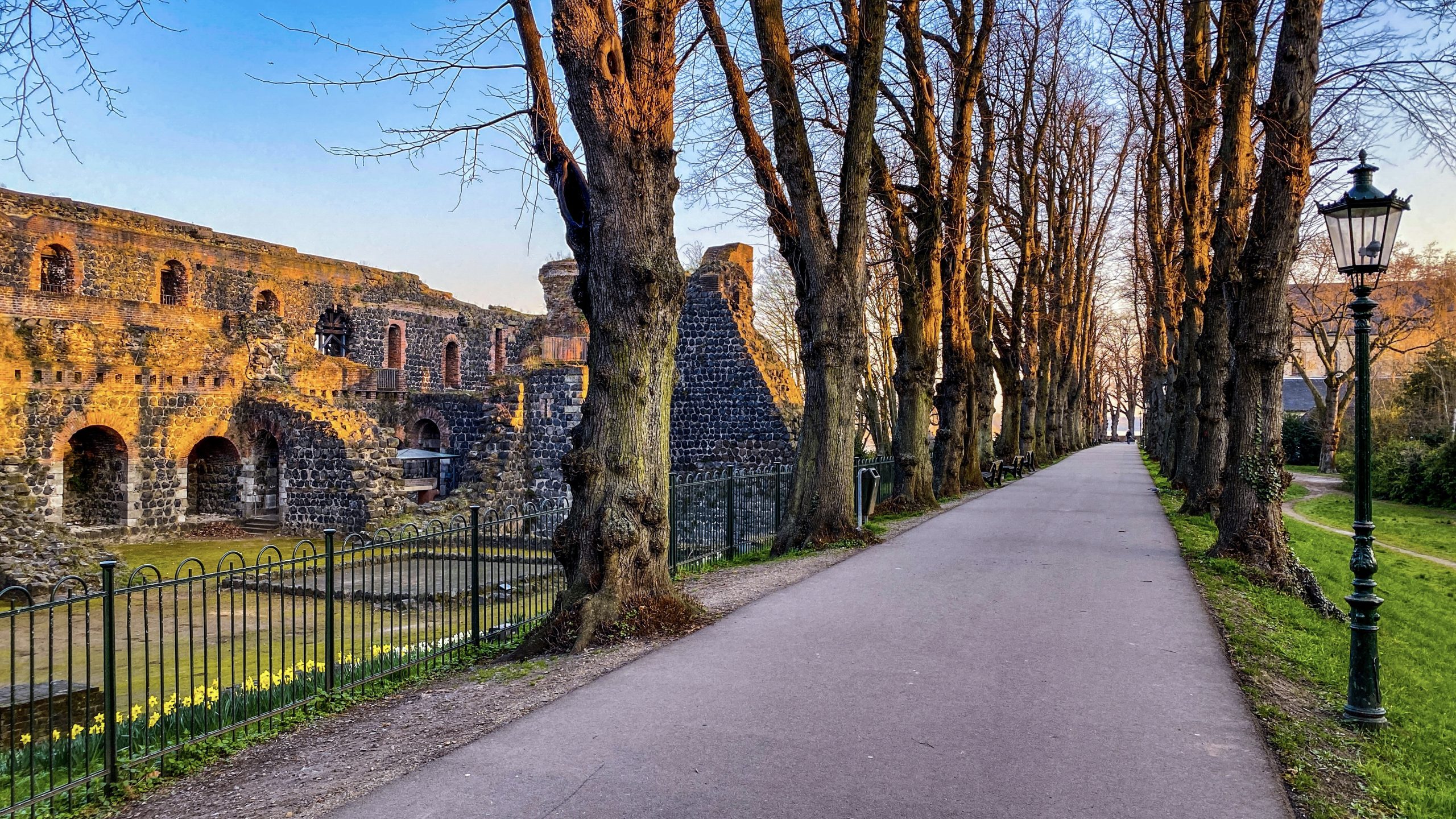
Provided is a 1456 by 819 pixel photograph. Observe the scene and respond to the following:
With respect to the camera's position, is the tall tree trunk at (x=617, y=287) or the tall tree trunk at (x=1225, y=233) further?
the tall tree trunk at (x=1225, y=233)

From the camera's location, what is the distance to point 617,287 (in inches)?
311

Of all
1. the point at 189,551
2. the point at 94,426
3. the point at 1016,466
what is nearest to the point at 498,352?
the point at 94,426

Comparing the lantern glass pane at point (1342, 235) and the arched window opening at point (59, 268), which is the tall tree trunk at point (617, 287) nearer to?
the lantern glass pane at point (1342, 235)

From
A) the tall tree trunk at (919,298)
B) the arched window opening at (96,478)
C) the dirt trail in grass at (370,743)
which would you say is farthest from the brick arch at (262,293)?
the dirt trail in grass at (370,743)

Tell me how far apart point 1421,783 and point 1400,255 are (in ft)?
134

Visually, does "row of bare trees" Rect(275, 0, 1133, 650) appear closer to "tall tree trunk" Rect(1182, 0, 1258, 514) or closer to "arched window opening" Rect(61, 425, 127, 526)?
"tall tree trunk" Rect(1182, 0, 1258, 514)

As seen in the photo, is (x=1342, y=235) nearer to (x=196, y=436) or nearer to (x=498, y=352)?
(x=196, y=436)

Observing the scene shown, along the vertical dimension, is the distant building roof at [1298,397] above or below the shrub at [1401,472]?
above

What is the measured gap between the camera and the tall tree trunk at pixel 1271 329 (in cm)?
1047

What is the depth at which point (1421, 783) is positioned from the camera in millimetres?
4914

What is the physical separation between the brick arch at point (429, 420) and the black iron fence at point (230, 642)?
11.9 metres

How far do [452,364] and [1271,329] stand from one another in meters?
31.5

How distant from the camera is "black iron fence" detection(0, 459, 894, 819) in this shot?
16.3ft

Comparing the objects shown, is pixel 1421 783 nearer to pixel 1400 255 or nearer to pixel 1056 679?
pixel 1056 679
